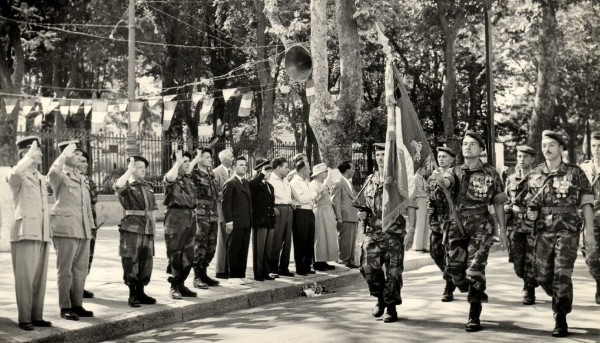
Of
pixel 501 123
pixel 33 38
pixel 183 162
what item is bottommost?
pixel 183 162

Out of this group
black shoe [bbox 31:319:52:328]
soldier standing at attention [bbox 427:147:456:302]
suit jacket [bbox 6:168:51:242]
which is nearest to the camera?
suit jacket [bbox 6:168:51:242]

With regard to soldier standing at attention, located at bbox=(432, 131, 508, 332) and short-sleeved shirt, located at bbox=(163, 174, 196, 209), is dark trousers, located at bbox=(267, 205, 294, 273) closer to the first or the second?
short-sleeved shirt, located at bbox=(163, 174, 196, 209)

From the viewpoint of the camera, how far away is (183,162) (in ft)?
35.3

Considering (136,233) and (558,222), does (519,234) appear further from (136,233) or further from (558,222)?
(136,233)

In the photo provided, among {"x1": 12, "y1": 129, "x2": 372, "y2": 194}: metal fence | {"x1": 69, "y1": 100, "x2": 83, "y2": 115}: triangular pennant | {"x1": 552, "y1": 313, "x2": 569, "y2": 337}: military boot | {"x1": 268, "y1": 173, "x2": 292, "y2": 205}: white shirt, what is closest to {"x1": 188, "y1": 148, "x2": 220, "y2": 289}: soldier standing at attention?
{"x1": 268, "y1": 173, "x2": 292, "y2": 205}: white shirt

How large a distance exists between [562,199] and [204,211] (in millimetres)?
5309

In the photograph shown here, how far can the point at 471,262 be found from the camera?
8.61 m

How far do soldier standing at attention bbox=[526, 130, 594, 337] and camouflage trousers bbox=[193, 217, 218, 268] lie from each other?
4.98m

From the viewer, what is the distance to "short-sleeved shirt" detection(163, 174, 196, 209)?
1072cm

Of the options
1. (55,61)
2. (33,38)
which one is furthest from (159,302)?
(55,61)

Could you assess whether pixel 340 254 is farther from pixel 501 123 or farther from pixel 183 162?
pixel 501 123

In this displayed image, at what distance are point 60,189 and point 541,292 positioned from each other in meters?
6.67

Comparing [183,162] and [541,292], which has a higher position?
[183,162]

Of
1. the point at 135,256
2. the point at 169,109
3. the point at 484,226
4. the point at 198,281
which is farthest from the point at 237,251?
the point at 169,109
